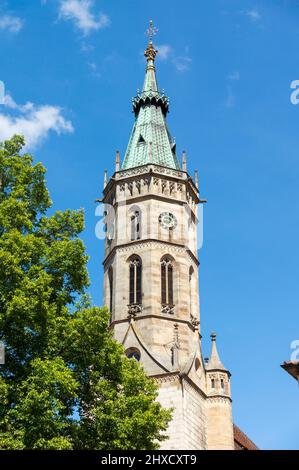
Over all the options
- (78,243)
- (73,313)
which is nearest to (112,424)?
(73,313)

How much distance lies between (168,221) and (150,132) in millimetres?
6760

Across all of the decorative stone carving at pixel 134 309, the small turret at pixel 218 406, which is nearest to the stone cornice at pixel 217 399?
the small turret at pixel 218 406

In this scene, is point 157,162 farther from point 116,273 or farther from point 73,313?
point 73,313

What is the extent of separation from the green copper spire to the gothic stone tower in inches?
2.7

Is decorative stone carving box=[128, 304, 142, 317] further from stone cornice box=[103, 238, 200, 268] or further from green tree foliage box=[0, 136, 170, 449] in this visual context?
green tree foliage box=[0, 136, 170, 449]

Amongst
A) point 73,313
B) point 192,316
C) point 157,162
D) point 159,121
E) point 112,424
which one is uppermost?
point 159,121

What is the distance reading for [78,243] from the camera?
20938mm

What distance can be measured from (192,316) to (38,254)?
22453 mm

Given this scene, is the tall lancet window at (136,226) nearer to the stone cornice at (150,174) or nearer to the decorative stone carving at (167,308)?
the stone cornice at (150,174)

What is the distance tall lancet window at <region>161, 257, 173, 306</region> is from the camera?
4166 cm

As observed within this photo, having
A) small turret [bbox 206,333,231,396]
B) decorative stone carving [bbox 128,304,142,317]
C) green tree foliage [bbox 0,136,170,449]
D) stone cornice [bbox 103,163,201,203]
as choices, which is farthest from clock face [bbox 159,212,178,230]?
green tree foliage [bbox 0,136,170,449]

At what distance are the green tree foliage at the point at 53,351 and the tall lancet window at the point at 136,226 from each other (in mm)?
21292

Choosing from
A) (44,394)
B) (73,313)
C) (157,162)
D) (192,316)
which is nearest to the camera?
(44,394)

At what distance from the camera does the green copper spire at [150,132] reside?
153 ft
